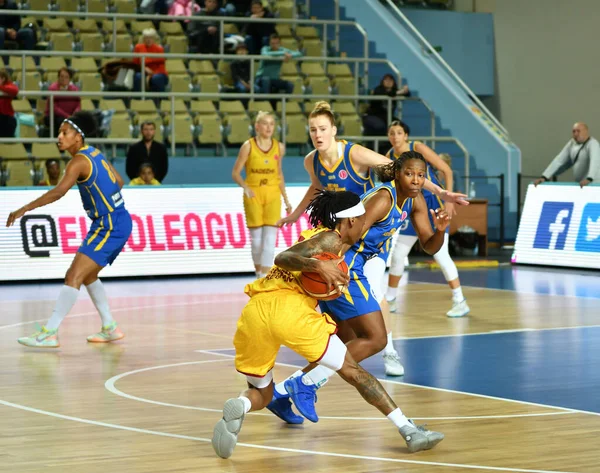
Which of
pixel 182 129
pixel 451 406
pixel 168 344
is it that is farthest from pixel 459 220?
pixel 451 406

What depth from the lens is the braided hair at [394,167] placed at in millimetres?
7250

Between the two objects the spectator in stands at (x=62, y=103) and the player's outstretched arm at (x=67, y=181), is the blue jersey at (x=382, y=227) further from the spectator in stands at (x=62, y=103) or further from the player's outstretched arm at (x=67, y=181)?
the spectator in stands at (x=62, y=103)

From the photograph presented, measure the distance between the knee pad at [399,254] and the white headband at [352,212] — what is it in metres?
6.33

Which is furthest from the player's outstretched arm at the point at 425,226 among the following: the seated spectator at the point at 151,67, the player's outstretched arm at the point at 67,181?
the seated spectator at the point at 151,67

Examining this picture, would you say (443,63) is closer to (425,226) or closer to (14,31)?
(14,31)

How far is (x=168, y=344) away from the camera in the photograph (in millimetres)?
10578

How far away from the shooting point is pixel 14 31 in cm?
1931

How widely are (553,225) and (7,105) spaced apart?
27.9 feet

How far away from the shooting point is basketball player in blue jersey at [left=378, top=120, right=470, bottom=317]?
468 inches

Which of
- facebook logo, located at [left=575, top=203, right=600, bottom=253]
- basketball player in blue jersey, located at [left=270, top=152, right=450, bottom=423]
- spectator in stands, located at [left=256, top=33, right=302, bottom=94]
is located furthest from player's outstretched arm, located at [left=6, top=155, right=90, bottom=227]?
spectator in stands, located at [left=256, top=33, right=302, bottom=94]

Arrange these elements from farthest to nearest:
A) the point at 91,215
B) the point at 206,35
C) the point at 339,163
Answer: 1. the point at 206,35
2. the point at 91,215
3. the point at 339,163

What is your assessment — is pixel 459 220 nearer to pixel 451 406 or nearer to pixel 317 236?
pixel 451 406

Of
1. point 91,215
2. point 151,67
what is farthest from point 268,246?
point 151,67

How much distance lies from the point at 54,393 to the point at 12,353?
79.7 inches
